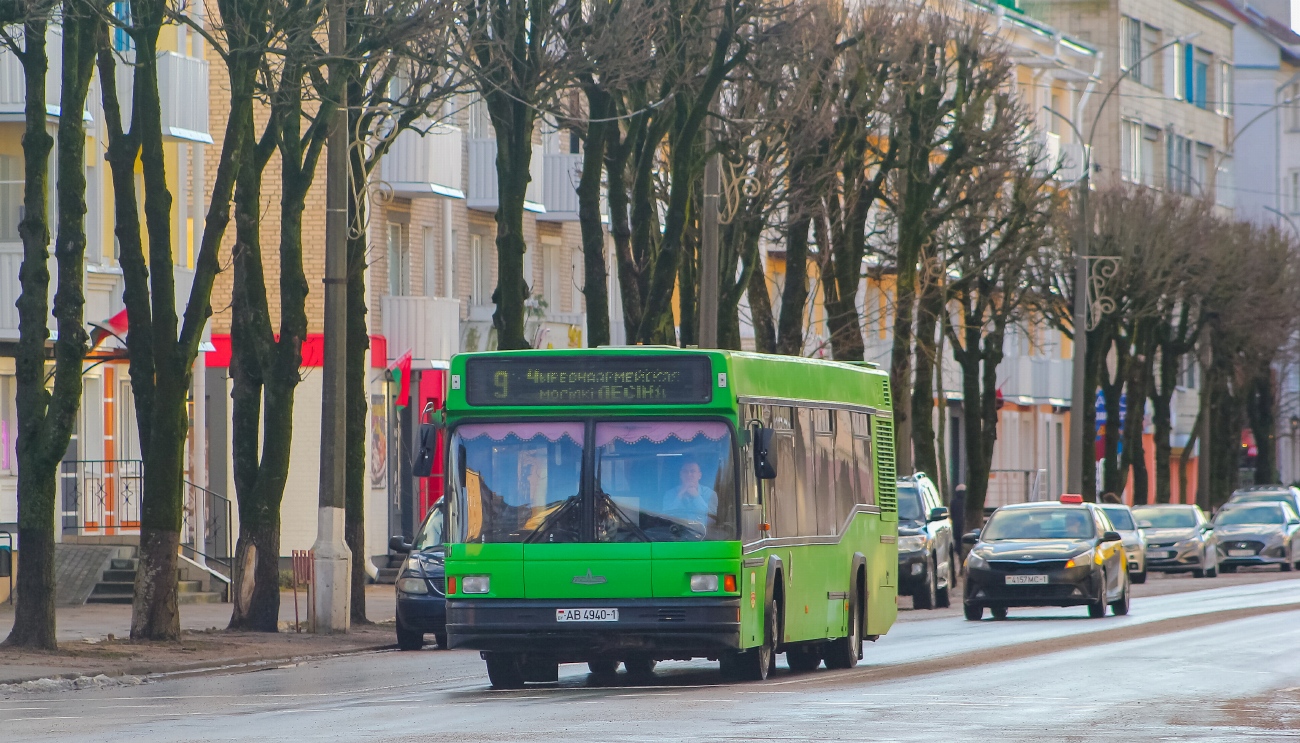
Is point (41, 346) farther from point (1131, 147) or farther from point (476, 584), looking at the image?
point (1131, 147)

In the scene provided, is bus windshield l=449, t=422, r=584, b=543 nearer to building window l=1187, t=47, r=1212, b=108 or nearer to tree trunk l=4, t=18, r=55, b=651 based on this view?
tree trunk l=4, t=18, r=55, b=651

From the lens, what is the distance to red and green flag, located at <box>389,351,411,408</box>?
1724 inches

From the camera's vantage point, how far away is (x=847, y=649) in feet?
71.4

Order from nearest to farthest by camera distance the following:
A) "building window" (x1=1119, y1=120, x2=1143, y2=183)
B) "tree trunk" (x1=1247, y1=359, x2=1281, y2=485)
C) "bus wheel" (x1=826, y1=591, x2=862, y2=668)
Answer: "bus wheel" (x1=826, y1=591, x2=862, y2=668) → "tree trunk" (x1=1247, y1=359, x2=1281, y2=485) → "building window" (x1=1119, y1=120, x2=1143, y2=183)

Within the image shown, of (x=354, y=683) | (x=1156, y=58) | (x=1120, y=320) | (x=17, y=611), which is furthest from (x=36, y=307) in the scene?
(x=1156, y=58)

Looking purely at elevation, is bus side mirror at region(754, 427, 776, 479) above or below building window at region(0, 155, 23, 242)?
below

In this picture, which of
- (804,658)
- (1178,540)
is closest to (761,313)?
(1178,540)

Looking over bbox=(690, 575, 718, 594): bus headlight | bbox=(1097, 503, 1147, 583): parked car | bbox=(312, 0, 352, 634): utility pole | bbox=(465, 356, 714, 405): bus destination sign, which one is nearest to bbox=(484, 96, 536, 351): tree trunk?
bbox=(312, 0, 352, 634): utility pole

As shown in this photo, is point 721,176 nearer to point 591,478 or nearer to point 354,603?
point 354,603

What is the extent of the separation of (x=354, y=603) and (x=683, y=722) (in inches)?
579

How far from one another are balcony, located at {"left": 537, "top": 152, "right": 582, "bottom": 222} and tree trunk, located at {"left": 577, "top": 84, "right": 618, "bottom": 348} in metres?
16.3

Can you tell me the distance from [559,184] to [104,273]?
14243mm

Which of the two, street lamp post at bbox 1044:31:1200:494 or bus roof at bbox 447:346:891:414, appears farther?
street lamp post at bbox 1044:31:1200:494

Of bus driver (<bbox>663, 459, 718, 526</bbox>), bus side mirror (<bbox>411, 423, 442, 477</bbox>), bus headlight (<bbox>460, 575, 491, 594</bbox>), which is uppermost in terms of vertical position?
bus side mirror (<bbox>411, 423, 442, 477</bbox>)
